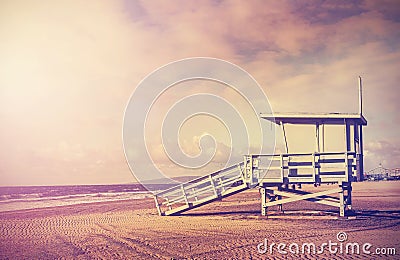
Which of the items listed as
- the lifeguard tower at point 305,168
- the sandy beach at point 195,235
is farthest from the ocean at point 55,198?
the lifeguard tower at point 305,168

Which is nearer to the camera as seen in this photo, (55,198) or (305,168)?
(305,168)

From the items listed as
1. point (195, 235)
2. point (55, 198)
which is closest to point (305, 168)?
point (195, 235)

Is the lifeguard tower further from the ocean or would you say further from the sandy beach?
the ocean

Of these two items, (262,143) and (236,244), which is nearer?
(236,244)

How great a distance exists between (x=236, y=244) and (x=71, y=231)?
615cm

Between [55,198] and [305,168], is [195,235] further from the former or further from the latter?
[55,198]

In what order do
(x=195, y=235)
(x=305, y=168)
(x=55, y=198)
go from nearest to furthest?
1. (x=195, y=235)
2. (x=305, y=168)
3. (x=55, y=198)

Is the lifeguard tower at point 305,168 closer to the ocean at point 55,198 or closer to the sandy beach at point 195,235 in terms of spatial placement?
the sandy beach at point 195,235

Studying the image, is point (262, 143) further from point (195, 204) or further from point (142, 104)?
point (142, 104)

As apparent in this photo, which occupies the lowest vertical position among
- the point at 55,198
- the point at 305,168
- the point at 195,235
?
the point at 195,235

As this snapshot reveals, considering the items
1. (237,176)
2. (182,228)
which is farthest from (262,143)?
(182,228)

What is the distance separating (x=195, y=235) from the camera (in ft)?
39.7

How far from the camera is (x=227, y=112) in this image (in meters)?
16.6

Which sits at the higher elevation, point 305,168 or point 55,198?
point 305,168
